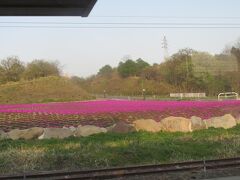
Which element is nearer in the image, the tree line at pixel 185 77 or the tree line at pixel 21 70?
the tree line at pixel 185 77

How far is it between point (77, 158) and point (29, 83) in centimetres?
7458

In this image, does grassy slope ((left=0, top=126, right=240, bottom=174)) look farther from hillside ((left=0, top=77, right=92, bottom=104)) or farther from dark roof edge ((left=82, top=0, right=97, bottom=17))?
hillside ((left=0, top=77, right=92, bottom=104))

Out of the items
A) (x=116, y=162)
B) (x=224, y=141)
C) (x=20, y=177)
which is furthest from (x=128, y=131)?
(x=20, y=177)

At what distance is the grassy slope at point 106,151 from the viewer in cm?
1381

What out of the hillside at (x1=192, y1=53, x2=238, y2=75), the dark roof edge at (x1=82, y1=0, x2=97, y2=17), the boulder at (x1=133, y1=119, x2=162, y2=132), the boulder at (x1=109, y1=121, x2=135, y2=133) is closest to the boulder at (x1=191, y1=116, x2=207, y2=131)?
the boulder at (x1=133, y1=119, x2=162, y2=132)

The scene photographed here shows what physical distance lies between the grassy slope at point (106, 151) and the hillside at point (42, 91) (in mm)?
57590

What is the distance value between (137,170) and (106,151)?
3251mm

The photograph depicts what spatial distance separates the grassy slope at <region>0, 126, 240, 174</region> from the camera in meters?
13.8

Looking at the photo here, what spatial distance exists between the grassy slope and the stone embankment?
1.36 m

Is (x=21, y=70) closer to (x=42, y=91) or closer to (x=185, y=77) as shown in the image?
(x=42, y=91)

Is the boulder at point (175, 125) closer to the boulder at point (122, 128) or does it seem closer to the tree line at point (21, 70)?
the boulder at point (122, 128)

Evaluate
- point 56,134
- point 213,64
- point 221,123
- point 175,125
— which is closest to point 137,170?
point 56,134

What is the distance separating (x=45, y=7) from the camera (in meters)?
7.94

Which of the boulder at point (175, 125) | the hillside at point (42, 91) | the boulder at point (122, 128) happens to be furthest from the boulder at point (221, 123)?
the hillside at point (42, 91)
